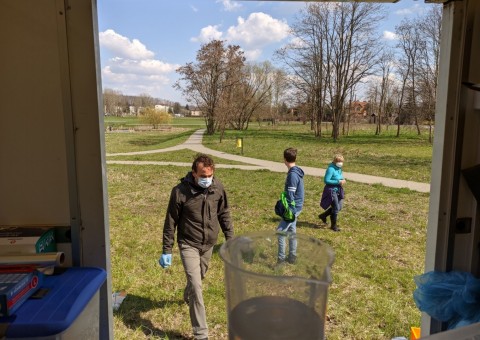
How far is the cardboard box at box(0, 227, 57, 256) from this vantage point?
4.54 ft

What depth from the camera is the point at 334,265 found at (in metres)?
4.17

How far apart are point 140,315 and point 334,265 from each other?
2210 mm

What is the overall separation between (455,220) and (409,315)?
1.85 metres

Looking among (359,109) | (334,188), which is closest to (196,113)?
(359,109)

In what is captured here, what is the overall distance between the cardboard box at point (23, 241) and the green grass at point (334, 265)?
1645 millimetres

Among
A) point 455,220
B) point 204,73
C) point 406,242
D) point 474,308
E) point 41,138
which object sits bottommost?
point 406,242

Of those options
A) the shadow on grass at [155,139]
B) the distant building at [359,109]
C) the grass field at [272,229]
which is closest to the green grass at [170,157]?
the grass field at [272,229]

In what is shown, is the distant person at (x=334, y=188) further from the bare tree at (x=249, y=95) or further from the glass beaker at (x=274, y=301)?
the bare tree at (x=249, y=95)

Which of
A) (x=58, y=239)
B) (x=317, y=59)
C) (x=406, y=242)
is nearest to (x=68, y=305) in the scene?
(x=58, y=239)

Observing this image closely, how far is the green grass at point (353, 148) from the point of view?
Answer: 11.0 m

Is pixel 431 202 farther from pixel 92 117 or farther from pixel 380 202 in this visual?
pixel 380 202

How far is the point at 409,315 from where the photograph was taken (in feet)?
10.3

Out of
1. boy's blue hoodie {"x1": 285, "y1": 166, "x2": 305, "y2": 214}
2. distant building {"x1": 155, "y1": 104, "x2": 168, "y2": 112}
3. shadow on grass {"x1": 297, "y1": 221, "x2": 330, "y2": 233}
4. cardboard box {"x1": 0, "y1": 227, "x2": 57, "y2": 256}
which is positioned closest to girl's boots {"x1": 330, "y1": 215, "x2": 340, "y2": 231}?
shadow on grass {"x1": 297, "y1": 221, "x2": 330, "y2": 233}

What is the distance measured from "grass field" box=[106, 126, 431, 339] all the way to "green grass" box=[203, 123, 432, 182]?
3.14 ft
